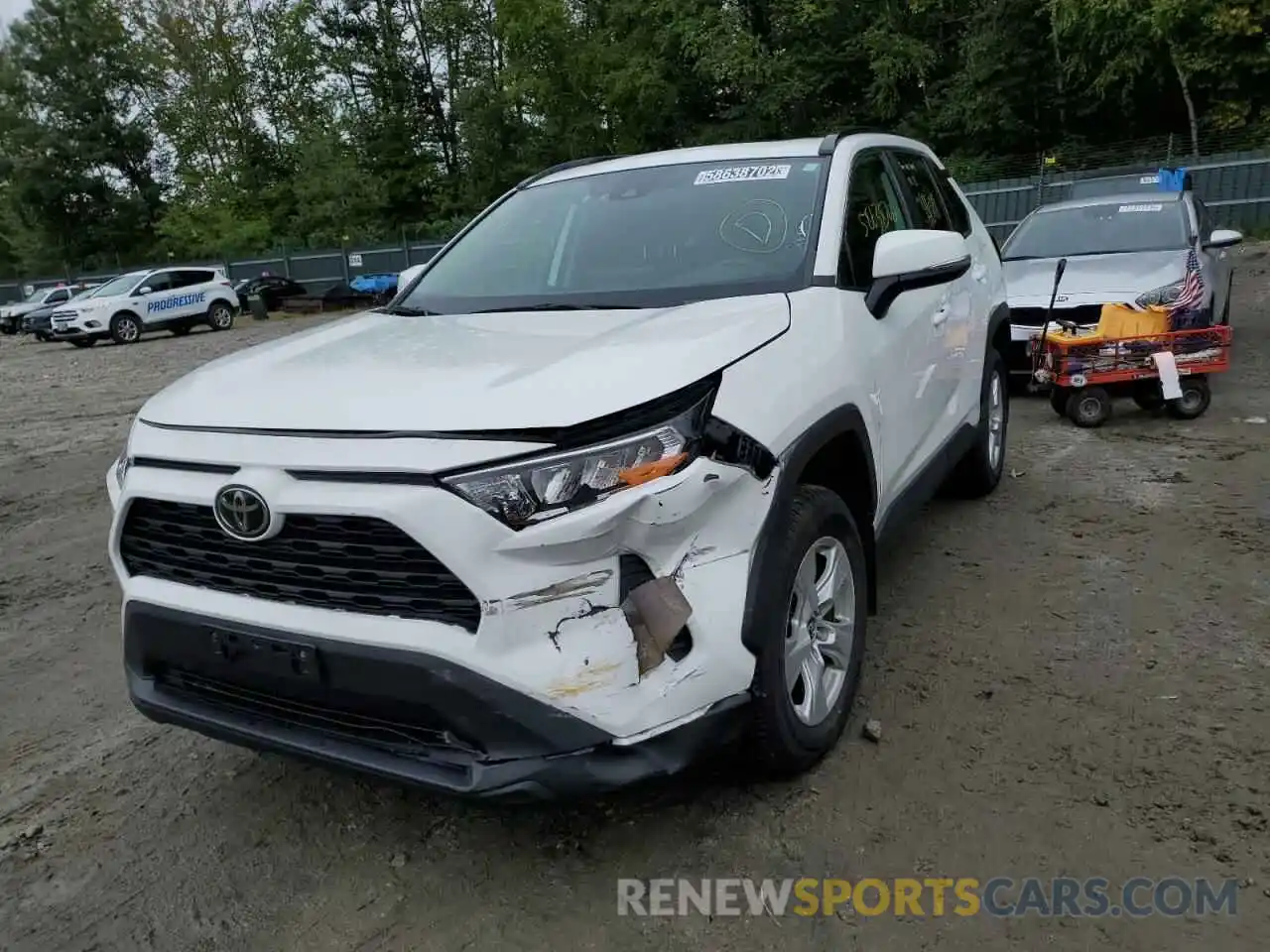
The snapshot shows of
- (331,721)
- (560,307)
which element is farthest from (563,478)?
(560,307)

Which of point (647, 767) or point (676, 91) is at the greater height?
point (676, 91)

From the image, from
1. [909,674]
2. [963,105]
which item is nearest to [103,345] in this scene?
[909,674]

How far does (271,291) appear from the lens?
97.0ft

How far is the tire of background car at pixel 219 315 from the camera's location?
23.8 metres

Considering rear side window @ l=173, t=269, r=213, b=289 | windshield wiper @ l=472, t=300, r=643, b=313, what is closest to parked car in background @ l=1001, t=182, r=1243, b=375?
windshield wiper @ l=472, t=300, r=643, b=313

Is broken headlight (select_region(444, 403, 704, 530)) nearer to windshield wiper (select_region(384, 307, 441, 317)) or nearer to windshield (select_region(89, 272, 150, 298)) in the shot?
windshield wiper (select_region(384, 307, 441, 317))

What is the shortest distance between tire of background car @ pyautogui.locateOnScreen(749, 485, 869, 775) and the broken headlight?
44 centimetres

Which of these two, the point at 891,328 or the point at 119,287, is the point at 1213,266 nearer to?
the point at 891,328

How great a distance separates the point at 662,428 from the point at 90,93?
57.9m

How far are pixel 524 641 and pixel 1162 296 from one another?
6.41 meters

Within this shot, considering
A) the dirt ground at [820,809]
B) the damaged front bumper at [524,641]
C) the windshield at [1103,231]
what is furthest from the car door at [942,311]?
the windshield at [1103,231]

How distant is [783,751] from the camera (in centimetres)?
252

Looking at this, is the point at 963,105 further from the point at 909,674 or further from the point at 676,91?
the point at 909,674

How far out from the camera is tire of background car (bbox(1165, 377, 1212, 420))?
663cm
